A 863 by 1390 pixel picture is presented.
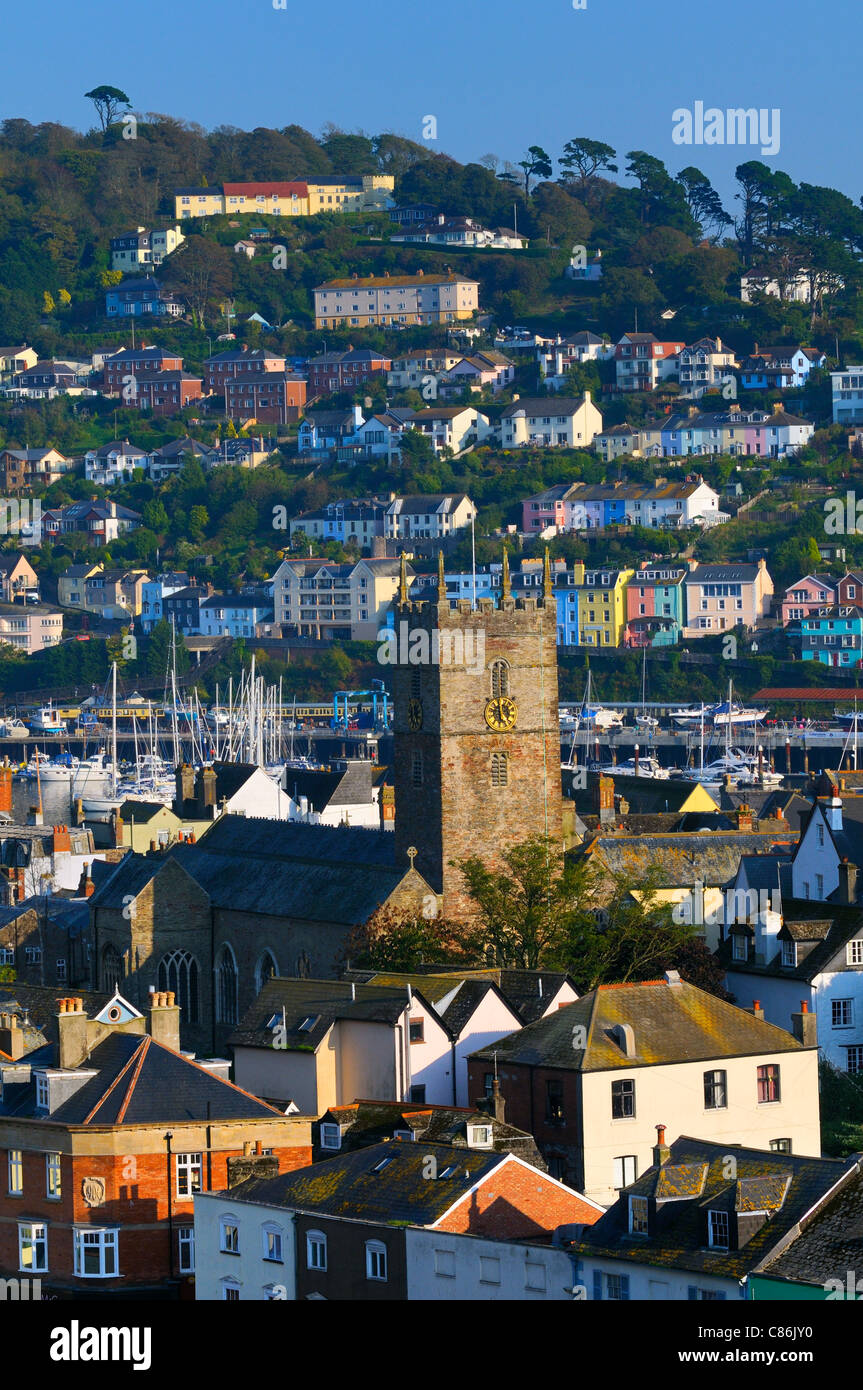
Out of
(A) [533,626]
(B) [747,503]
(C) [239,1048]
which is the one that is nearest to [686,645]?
(B) [747,503]

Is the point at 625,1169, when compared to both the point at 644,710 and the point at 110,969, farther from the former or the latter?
the point at 644,710

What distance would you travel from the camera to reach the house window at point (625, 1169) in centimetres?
4312

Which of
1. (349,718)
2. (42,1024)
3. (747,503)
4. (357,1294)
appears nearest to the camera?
(357,1294)

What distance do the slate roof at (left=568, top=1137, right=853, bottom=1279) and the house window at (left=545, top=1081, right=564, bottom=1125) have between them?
29.6 feet

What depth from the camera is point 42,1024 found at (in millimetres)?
51344

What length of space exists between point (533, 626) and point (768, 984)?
9660 millimetres

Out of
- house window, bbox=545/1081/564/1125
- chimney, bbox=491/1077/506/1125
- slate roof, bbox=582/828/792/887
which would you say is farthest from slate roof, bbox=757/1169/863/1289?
slate roof, bbox=582/828/792/887

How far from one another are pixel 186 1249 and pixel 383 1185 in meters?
3.72

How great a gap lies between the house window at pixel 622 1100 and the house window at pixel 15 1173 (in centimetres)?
872

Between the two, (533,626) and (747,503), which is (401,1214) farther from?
(747,503)

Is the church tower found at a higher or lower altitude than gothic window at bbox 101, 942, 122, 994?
higher

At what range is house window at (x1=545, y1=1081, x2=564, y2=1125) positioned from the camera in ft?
144

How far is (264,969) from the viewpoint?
195 feet

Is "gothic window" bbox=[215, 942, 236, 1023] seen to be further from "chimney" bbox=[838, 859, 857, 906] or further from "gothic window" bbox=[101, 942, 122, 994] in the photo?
"chimney" bbox=[838, 859, 857, 906]
